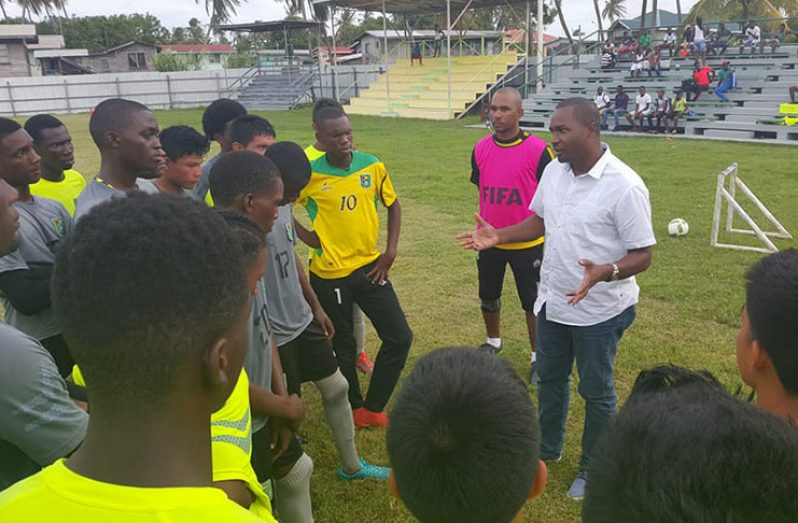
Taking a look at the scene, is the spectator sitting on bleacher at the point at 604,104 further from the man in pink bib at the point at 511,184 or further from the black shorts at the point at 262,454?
the black shorts at the point at 262,454

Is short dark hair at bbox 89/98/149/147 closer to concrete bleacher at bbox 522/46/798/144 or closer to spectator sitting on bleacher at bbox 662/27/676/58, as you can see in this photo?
concrete bleacher at bbox 522/46/798/144

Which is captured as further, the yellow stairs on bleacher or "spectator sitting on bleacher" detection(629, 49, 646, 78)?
the yellow stairs on bleacher

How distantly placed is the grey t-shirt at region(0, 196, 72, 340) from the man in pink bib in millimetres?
3103

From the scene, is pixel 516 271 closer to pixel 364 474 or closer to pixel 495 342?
pixel 495 342

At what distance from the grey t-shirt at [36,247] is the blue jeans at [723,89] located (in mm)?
22481

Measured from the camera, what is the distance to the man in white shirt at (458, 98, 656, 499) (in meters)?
3.14

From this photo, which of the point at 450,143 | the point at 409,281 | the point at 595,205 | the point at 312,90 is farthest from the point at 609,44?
the point at 595,205

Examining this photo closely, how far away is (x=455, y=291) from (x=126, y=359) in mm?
5781

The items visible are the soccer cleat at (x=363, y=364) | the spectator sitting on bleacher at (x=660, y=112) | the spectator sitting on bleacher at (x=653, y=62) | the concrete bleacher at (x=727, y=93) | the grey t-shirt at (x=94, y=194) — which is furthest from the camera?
the spectator sitting on bleacher at (x=653, y=62)

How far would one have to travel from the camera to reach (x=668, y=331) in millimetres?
5492

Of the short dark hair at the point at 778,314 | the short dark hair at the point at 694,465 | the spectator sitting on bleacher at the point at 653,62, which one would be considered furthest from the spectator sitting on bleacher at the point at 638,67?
the short dark hair at the point at 694,465

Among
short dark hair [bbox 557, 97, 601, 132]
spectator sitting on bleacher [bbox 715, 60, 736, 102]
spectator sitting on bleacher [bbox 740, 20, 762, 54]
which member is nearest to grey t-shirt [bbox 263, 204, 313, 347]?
short dark hair [bbox 557, 97, 601, 132]

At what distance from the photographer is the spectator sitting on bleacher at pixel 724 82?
21.0 meters

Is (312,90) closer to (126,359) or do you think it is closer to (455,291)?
(455,291)
